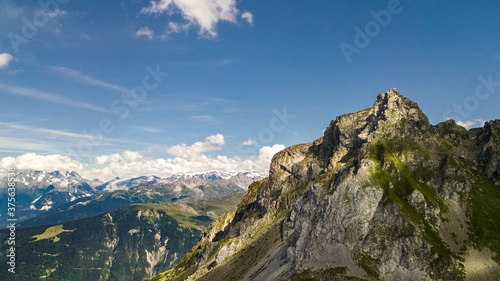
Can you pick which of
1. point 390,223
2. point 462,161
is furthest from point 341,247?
point 462,161

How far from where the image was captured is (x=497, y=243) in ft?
409

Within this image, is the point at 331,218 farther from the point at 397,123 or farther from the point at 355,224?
the point at 397,123

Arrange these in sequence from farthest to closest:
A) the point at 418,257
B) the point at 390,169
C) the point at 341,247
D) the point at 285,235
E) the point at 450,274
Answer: the point at 285,235 < the point at 390,169 < the point at 341,247 < the point at 418,257 < the point at 450,274

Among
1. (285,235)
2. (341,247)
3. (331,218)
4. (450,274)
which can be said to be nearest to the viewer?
(450,274)

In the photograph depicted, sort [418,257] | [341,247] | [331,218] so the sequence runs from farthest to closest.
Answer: [331,218]
[341,247]
[418,257]

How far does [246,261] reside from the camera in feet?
633

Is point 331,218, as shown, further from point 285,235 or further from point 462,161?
point 462,161

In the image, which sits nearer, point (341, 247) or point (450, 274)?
point (450, 274)

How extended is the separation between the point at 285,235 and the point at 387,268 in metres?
74.2

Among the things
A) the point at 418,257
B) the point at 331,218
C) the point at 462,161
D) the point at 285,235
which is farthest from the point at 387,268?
the point at 462,161

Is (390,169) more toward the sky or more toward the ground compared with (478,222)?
more toward the sky

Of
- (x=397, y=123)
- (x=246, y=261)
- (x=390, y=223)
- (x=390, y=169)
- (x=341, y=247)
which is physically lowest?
(x=246, y=261)

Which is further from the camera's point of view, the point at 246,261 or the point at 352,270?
the point at 246,261

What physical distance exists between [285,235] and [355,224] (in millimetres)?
59458
